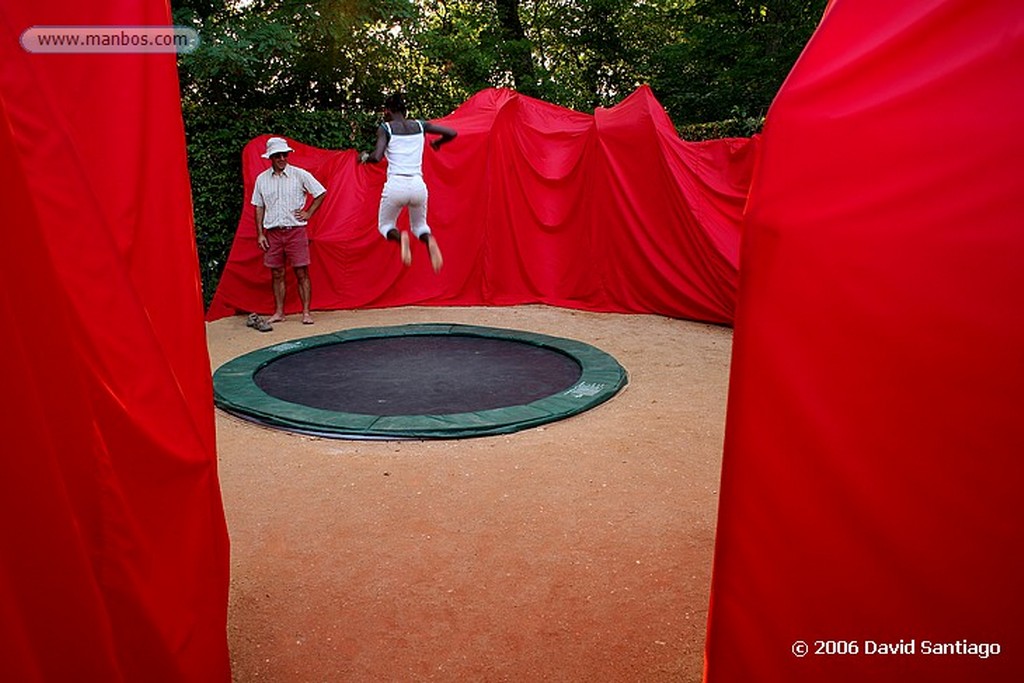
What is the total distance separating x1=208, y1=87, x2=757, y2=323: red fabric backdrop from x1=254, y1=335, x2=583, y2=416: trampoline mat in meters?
1.83

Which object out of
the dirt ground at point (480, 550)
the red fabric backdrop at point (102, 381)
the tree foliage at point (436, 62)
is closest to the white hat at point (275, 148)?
the tree foliage at point (436, 62)

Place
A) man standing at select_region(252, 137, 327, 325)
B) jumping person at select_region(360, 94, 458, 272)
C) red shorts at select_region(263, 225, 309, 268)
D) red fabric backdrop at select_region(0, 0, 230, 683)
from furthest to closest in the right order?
1. red shorts at select_region(263, 225, 309, 268)
2. man standing at select_region(252, 137, 327, 325)
3. jumping person at select_region(360, 94, 458, 272)
4. red fabric backdrop at select_region(0, 0, 230, 683)

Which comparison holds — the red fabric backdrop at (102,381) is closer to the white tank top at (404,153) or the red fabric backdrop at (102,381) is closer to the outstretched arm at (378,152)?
the outstretched arm at (378,152)

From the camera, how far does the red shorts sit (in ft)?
22.8

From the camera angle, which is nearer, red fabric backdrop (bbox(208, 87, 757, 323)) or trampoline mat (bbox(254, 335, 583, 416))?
trampoline mat (bbox(254, 335, 583, 416))

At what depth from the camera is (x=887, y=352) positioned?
1.24m

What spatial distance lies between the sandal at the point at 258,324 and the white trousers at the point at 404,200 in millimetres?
1803

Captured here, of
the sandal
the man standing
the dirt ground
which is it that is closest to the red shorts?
the man standing

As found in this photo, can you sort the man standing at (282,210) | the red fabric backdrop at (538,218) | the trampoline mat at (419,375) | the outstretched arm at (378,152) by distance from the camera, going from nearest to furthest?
1. the trampoline mat at (419,375)
2. the outstretched arm at (378,152)
3. the man standing at (282,210)
4. the red fabric backdrop at (538,218)

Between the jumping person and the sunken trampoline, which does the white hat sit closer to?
the jumping person

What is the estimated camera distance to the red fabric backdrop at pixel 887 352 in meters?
1.17

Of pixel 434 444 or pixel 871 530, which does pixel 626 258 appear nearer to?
pixel 434 444

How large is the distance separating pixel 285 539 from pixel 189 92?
7.30 meters

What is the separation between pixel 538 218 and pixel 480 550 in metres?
5.84
